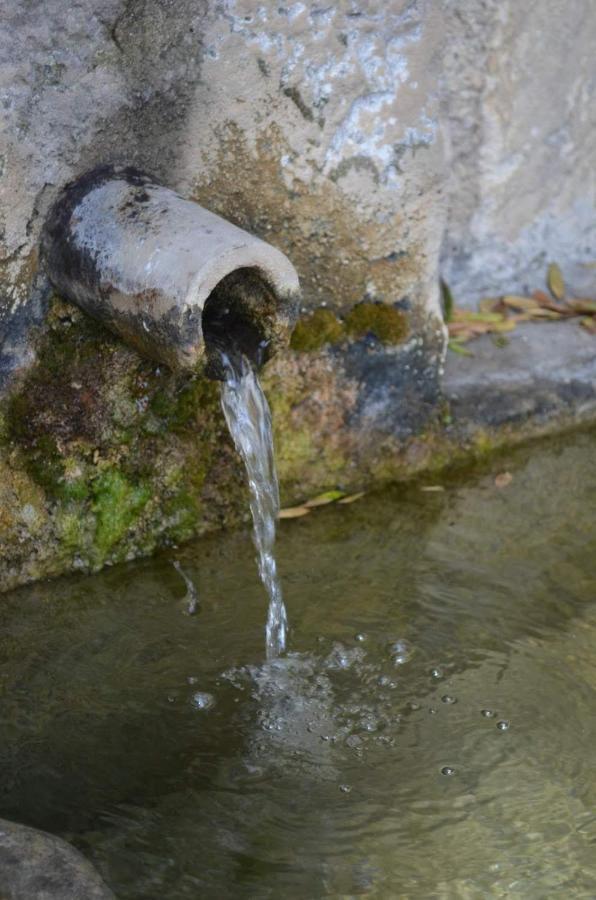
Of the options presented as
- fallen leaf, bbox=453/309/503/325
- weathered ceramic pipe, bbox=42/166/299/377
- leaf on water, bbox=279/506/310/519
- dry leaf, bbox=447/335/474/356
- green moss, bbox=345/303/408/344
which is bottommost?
leaf on water, bbox=279/506/310/519

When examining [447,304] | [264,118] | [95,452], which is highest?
[264,118]

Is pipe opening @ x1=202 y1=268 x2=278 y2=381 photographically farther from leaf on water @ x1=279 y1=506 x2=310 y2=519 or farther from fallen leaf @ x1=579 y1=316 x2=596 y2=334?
fallen leaf @ x1=579 y1=316 x2=596 y2=334

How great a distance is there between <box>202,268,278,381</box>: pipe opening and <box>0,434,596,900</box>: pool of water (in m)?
0.58

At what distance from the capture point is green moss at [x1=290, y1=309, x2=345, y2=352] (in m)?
3.33

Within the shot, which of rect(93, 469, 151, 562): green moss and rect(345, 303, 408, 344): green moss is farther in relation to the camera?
rect(345, 303, 408, 344): green moss

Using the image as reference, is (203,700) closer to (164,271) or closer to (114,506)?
(114,506)

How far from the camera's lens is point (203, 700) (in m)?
2.65

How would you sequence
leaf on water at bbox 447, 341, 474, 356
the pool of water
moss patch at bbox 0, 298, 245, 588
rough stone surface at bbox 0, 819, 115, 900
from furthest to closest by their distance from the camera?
leaf on water at bbox 447, 341, 474, 356 < moss patch at bbox 0, 298, 245, 588 < the pool of water < rough stone surface at bbox 0, 819, 115, 900

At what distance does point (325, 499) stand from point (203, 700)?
0.96 metres

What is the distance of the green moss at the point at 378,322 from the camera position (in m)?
3.40

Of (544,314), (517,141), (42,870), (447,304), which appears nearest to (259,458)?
(447,304)

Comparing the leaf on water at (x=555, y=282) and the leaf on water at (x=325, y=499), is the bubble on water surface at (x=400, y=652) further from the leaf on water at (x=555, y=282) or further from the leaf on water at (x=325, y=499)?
the leaf on water at (x=555, y=282)

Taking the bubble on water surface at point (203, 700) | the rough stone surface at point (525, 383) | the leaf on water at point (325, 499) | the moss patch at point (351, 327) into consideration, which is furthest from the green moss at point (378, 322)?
the bubble on water surface at point (203, 700)

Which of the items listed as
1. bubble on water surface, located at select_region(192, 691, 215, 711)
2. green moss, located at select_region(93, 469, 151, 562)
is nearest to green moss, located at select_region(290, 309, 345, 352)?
green moss, located at select_region(93, 469, 151, 562)
